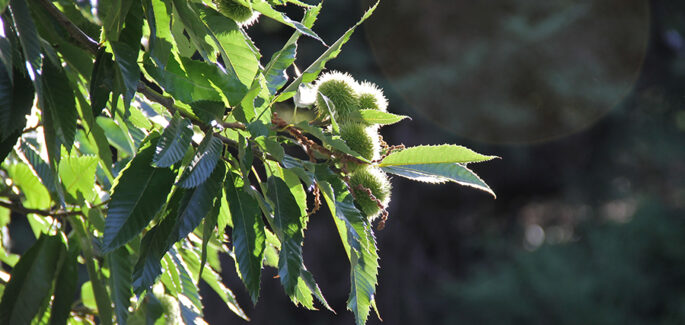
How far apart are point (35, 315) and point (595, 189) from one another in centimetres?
689

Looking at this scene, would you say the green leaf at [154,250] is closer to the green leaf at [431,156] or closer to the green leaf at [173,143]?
the green leaf at [173,143]

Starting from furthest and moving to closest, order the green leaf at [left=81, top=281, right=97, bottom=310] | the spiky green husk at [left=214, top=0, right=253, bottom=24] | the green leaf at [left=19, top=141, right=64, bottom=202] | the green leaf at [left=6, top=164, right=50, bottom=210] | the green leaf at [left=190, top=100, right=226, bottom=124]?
the green leaf at [left=81, top=281, right=97, bottom=310], the green leaf at [left=6, top=164, right=50, bottom=210], the green leaf at [left=19, top=141, right=64, bottom=202], the spiky green husk at [left=214, top=0, right=253, bottom=24], the green leaf at [left=190, top=100, right=226, bottom=124]

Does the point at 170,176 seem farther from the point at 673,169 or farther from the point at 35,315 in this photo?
the point at 673,169

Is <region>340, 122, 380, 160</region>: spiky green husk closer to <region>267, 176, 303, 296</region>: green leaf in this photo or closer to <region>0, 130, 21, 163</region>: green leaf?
<region>267, 176, 303, 296</region>: green leaf

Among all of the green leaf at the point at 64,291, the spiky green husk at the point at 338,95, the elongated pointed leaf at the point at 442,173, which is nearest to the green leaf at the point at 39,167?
the green leaf at the point at 64,291

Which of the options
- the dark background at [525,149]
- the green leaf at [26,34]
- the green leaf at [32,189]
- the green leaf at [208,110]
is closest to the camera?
the green leaf at [26,34]

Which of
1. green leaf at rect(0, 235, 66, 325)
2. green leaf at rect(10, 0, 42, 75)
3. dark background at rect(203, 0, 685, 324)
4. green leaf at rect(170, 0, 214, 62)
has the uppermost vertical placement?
dark background at rect(203, 0, 685, 324)

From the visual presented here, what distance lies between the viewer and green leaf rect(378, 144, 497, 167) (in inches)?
34.9

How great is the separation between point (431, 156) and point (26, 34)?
19.0 inches

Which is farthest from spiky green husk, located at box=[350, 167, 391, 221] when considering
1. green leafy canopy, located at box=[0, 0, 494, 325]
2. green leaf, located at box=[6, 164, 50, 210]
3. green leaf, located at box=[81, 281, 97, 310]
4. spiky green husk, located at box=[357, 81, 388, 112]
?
green leaf, located at box=[81, 281, 97, 310]

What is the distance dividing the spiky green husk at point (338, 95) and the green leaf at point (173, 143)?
19 cm

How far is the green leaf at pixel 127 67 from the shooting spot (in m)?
0.83

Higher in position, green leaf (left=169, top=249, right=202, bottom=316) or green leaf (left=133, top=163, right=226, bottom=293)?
green leaf (left=169, top=249, right=202, bottom=316)

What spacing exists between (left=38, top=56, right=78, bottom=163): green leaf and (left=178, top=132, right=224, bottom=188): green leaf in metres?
0.18
